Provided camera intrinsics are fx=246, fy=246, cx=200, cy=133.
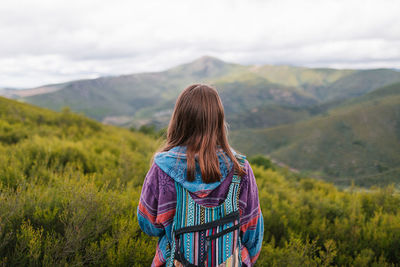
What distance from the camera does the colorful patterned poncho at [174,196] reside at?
5.37 ft

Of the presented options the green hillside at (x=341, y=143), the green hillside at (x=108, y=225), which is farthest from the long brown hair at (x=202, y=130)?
the green hillside at (x=341, y=143)

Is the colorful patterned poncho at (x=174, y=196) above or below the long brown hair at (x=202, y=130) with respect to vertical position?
below

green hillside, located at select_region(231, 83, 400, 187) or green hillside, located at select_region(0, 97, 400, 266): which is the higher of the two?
green hillside, located at select_region(0, 97, 400, 266)

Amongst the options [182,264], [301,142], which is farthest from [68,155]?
[301,142]

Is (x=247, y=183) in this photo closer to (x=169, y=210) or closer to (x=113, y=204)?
(x=169, y=210)

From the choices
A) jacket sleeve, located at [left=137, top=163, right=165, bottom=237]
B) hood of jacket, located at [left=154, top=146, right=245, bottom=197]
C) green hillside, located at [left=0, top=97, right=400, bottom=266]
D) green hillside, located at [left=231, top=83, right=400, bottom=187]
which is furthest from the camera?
green hillside, located at [left=231, top=83, right=400, bottom=187]

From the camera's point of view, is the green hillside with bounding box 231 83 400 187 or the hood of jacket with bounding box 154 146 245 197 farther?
the green hillside with bounding box 231 83 400 187

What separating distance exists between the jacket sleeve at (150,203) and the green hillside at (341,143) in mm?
71896

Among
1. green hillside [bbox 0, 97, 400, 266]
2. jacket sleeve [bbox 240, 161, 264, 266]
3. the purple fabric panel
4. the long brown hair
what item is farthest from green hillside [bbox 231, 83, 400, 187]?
the long brown hair

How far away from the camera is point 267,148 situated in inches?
3944

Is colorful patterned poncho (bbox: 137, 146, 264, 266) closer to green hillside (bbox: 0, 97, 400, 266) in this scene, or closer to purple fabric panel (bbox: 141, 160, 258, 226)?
purple fabric panel (bbox: 141, 160, 258, 226)

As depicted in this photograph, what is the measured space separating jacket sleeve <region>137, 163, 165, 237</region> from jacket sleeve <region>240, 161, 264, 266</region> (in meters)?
0.63

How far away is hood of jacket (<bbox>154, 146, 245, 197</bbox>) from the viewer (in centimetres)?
160

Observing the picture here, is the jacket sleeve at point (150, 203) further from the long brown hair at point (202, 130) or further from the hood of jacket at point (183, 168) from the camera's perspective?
the long brown hair at point (202, 130)
